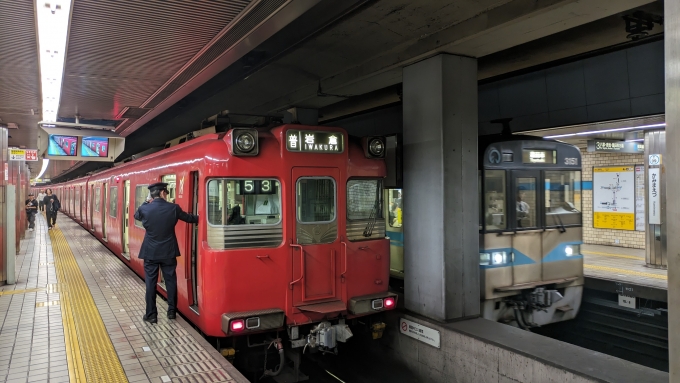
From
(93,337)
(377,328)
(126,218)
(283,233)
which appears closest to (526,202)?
(377,328)

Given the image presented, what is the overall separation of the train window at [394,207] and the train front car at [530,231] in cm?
143

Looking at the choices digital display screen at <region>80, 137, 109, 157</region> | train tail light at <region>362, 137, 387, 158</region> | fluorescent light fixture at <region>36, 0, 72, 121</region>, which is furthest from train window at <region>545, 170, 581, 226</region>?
digital display screen at <region>80, 137, 109, 157</region>

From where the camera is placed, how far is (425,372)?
6.24 metres

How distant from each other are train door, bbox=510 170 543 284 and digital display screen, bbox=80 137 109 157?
488 inches

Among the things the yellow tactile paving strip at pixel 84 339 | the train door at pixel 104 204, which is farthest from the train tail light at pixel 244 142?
the train door at pixel 104 204

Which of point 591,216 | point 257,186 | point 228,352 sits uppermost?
point 257,186

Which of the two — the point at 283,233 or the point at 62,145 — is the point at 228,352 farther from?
the point at 62,145

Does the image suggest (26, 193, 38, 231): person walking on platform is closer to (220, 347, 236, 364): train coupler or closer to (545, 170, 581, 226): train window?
(220, 347, 236, 364): train coupler

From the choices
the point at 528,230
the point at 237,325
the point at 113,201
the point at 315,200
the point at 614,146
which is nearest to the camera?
the point at 237,325

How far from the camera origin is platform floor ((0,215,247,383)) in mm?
4500

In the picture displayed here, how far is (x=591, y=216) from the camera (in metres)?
13.9

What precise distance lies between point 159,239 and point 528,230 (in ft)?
17.0

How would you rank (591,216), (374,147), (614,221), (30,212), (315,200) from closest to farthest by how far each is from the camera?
1. (315,200)
2. (374,147)
3. (614,221)
4. (591,216)
5. (30,212)

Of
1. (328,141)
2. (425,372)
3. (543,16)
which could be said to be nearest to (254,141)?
(328,141)
